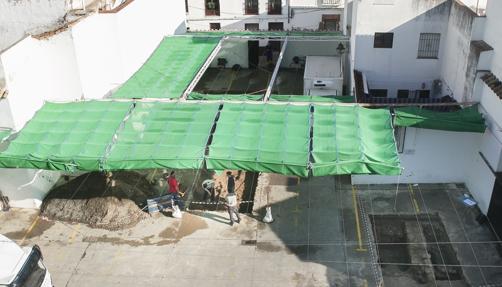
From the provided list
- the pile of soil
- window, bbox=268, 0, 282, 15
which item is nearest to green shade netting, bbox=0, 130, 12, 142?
the pile of soil

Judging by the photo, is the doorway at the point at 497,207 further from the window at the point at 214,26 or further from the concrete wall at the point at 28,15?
the window at the point at 214,26

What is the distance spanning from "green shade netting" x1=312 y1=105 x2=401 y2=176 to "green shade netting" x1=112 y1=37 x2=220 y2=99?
28.9ft

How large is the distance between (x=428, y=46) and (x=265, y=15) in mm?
19086

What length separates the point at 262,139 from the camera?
22.1 m

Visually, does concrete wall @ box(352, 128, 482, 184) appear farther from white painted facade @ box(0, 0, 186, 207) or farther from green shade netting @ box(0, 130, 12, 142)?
green shade netting @ box(0, 130, 12, 142)

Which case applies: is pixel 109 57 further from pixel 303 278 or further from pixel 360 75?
pixel 303 278

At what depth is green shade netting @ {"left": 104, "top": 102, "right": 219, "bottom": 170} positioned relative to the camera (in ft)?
70.2

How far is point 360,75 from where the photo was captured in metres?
29.5

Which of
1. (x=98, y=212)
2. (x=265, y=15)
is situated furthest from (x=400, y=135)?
(x=265, y=15)

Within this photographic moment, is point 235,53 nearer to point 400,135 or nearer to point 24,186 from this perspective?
point 400,135

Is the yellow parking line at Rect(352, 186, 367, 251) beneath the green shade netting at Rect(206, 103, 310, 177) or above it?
beneath

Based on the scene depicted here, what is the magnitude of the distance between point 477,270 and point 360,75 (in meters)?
13.0

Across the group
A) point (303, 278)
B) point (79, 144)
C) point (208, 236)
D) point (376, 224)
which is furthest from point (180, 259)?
point (376, 224)

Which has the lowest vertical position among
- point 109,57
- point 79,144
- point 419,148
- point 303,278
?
point 303,278
